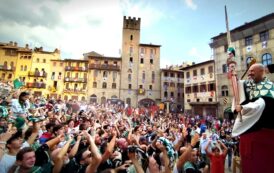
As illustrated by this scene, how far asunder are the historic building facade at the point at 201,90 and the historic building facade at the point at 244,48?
1.41m

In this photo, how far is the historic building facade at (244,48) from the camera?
2722 cm

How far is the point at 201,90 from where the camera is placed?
38.7 meters

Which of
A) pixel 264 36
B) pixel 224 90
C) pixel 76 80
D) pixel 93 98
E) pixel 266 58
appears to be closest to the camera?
pixel 266 58

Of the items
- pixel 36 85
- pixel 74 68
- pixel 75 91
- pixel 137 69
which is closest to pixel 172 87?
pixel 137 69

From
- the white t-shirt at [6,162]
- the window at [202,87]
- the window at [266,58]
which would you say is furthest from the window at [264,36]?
the white t-shirt at [6,162]

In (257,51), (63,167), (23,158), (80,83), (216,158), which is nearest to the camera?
(23,158)

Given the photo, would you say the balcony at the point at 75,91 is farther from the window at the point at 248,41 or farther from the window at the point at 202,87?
the window at the point at 248,41

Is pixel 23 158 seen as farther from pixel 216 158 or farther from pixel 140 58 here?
pixel 140 58

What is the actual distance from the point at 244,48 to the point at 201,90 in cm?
1155

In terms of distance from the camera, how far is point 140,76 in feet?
172

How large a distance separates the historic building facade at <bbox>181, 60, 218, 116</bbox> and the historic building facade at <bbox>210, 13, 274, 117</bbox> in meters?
1.41

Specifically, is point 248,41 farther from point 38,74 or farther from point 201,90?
point 38,74

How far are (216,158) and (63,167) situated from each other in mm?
4377

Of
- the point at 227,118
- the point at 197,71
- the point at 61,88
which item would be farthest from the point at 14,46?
the point at 227,118
